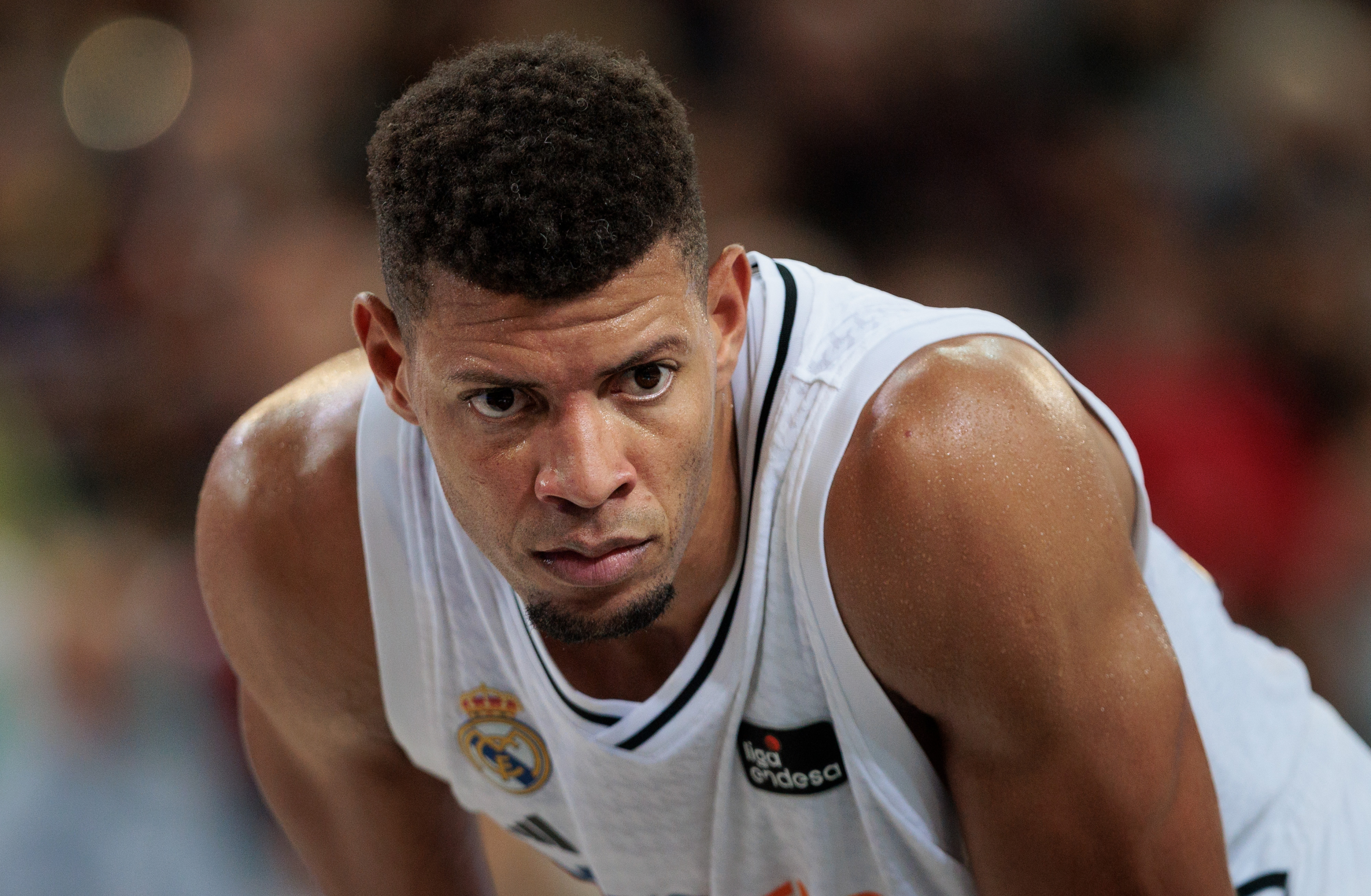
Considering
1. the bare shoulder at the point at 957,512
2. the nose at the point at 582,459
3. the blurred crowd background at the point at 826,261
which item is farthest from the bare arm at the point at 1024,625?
the blurred crowd background at the point at 826,261

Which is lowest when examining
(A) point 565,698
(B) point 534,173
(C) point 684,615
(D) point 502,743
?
(D) point 502,743

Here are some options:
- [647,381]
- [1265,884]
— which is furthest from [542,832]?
[1265,884]

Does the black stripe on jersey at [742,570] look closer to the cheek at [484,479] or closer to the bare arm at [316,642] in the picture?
A: the cheek at [484,479]

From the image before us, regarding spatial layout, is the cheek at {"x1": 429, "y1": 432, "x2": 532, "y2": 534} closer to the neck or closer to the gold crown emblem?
the neck

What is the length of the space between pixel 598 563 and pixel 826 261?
179cm

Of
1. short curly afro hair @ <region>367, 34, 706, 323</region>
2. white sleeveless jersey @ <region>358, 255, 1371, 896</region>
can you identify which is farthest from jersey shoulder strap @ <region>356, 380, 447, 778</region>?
short curly afro hair @ <region>367, 34, 706, 323</region>

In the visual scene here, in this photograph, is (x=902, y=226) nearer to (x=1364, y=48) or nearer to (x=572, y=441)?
(x=1364, y=48)

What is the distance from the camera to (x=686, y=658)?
145cm

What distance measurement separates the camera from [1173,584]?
5.33 feet

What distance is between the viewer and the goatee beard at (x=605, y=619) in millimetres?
1280

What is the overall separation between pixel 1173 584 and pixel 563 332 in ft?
3.04

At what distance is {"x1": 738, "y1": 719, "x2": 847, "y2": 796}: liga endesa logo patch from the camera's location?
55.4 inches

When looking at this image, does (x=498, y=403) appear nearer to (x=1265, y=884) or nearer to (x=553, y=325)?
(x=553, y=325)

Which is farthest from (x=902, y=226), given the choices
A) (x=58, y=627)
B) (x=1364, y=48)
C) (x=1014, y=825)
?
(x=58, y=627)
